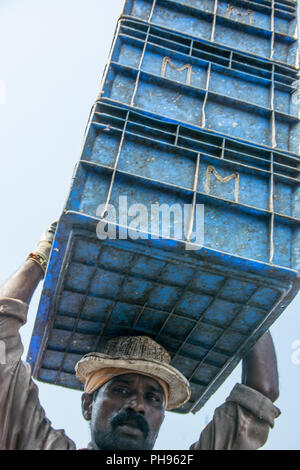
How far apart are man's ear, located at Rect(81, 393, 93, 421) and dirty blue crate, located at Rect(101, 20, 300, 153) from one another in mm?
2991

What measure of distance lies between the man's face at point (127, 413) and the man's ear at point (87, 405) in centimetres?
2

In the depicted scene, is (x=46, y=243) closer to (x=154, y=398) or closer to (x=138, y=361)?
(x=138, y=361)

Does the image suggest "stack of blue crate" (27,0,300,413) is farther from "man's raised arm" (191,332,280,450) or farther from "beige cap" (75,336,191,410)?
"man's raised arm" (191,332,280,450)

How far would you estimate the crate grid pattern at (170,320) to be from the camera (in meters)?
4.56

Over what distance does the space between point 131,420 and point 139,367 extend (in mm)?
493

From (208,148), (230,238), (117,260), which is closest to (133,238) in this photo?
(117,260)

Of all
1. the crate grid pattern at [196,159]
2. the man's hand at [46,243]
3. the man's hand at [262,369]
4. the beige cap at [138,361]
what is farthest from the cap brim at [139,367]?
the crate grid pattern at [196,159]

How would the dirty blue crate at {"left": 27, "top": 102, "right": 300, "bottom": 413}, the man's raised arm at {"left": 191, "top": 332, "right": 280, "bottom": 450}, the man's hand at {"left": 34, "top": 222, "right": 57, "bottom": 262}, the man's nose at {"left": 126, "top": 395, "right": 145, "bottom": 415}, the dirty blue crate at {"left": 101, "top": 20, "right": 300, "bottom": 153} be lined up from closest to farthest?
the dirty blue crate at {"left": 27, "top": 102, "right": 300, "bottom": 413} → the man's nose at {"left": 126, "top": 395, "right": 145, "bottom": 415} → the man's raised arm at {"left": 191, "top": 332, "right": 280, "bottom": 450} → the dirty blue crate at {"left": 101, "top": 20, "right": 300, "bottom": 153} → the man's hand at {"left": 34, "top": 222, "right": 57, "bottom": 262}

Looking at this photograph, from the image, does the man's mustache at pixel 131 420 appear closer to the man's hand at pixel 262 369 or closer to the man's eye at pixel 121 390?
the man's eye at pixel 121 390

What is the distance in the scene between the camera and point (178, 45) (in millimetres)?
5652

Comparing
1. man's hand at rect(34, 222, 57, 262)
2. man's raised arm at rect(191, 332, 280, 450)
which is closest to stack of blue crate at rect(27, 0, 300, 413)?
man's raised arm at rect(191, 332, 280, 450)

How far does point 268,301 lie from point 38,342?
247 cm

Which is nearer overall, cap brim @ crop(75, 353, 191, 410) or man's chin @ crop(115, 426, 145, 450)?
man's chin @ crop(115, 426, 145, 450)

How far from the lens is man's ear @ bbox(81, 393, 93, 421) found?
5.06m
